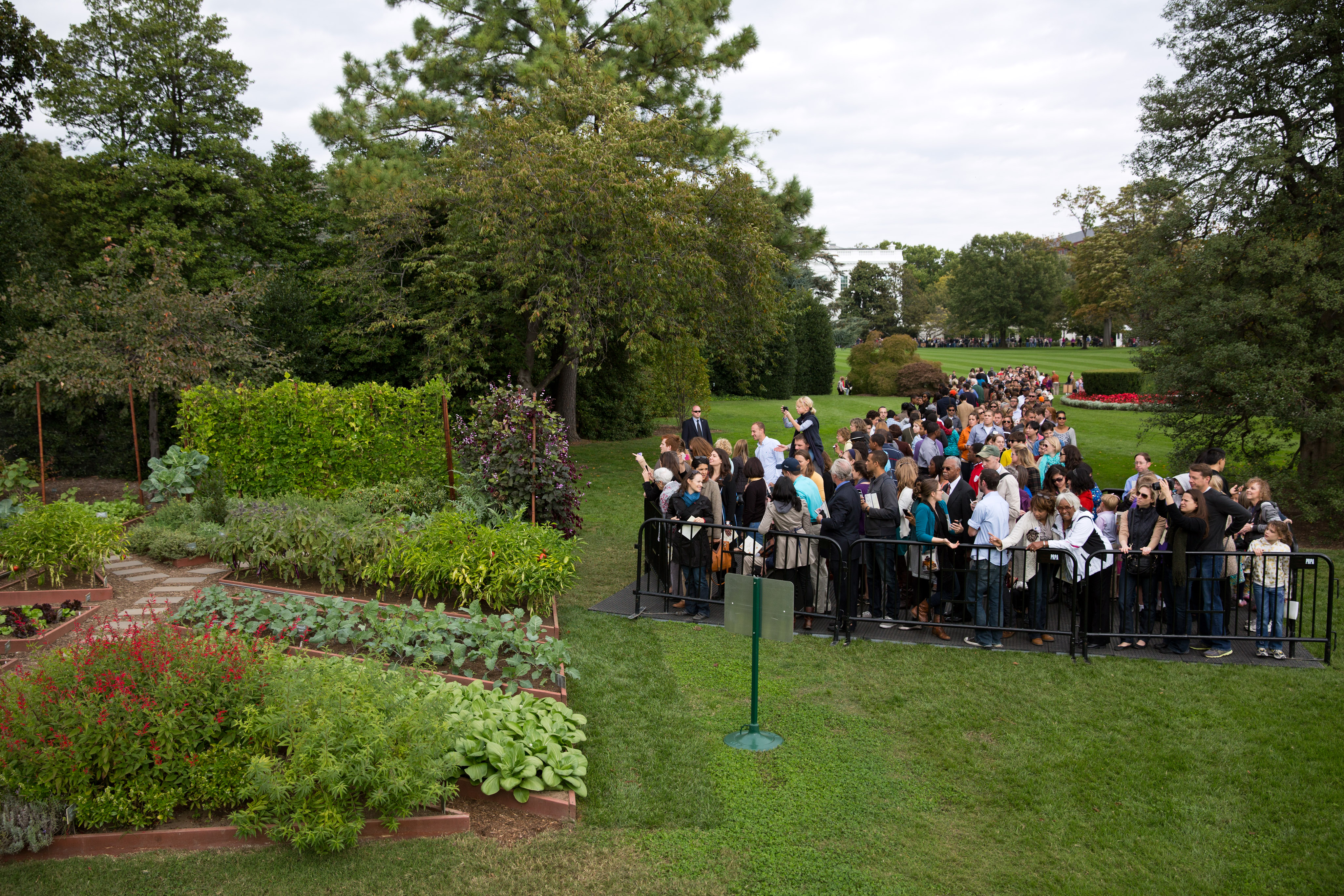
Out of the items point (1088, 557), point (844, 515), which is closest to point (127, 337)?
point (844, 515)

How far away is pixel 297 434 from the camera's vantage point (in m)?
11.6

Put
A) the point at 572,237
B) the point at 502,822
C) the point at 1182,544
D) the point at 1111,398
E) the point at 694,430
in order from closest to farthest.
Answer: the point at 502,822 < the point at 1182,544 < the point at 694,430 < the point at 572,237 < the point at 1111,398

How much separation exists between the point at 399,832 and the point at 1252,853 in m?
4.99

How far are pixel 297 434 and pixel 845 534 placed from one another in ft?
25.5

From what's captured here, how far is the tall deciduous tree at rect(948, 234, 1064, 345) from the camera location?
2594 inches

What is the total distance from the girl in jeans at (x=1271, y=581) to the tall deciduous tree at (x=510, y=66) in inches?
542

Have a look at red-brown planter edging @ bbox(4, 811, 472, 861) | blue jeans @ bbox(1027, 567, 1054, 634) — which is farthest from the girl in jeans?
red-brown planter edging @ bbox(4, 811, 472, 861)

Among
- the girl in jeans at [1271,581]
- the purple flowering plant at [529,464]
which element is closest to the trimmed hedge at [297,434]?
the purple flowering plant at [529,464]

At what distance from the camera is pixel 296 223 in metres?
19.7

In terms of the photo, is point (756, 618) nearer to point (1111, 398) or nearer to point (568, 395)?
point (568, 395)

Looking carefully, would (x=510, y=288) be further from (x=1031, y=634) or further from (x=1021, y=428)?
(x=1031, y=634)

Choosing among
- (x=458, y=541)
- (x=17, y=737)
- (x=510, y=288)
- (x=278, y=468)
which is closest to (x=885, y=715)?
(x=458, y=541)

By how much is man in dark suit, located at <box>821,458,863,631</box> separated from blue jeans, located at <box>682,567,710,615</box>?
1362 mm

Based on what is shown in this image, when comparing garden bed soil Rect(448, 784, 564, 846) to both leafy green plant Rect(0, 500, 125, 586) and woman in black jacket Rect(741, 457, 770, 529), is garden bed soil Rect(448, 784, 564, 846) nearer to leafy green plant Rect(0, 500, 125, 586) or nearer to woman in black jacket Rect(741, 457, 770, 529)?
woman in black jacket Rect(741, 457, 770, 529)
